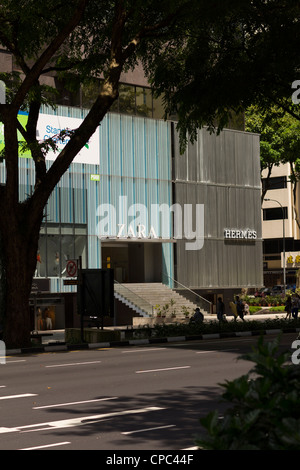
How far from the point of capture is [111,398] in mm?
12523

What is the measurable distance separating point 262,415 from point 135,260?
47.1 meters

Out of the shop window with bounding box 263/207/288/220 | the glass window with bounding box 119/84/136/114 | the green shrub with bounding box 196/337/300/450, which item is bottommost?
the green shrub with bounding box 196/337/300/450

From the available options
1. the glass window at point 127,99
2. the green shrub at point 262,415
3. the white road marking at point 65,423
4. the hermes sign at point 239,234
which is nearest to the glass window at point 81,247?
the glass window at point 127,99

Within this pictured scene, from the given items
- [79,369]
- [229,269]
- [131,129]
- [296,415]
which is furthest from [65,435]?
[229,269]

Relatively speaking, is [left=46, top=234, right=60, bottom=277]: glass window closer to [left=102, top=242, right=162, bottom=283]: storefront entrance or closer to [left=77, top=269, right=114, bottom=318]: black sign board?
[left=102, top=242, right=162, bottom=283]: storefront entrance

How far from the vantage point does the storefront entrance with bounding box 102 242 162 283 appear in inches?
2008

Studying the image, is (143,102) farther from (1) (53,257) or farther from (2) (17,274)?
(2) (17,274)

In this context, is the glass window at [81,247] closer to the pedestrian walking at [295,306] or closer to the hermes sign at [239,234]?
the pedestrian walking at [295,306]

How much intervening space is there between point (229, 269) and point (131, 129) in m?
12.3

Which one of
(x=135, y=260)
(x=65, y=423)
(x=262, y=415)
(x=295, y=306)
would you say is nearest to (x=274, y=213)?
(x=135, y=260)

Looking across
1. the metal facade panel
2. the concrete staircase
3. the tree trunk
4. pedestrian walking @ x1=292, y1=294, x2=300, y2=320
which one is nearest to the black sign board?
the tree trunk

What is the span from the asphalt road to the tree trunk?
1777 millimetres

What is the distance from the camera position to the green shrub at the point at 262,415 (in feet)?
13.4

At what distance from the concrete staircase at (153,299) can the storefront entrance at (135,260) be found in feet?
4.19
